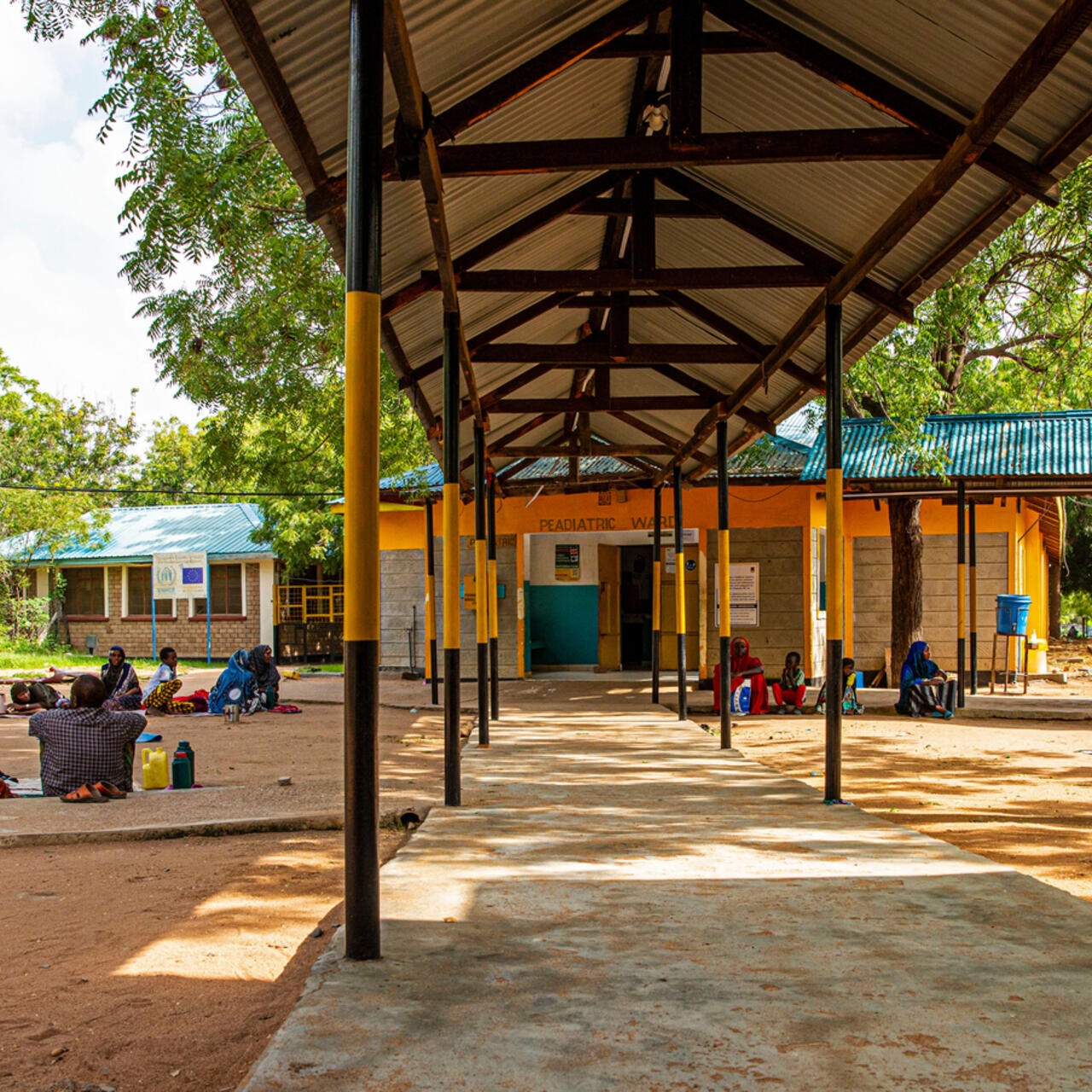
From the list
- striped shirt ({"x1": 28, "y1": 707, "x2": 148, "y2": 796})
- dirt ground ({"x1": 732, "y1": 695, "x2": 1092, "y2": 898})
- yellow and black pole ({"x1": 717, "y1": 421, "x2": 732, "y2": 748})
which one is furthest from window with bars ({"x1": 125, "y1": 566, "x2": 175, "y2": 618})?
yellow and black pole ({"x1": 717, "y1": 421, "x2": 732, "y2": 748})

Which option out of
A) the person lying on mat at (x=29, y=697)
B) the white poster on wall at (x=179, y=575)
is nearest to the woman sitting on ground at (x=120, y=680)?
the person lying on mat at (x=29, y=697)

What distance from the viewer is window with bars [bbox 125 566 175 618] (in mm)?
30641

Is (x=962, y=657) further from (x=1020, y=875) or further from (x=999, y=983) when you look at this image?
(x=999, y=983)

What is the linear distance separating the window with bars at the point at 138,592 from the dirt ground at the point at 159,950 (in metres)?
24.2

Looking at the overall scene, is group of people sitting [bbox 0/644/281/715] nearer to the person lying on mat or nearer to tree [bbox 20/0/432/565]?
the person lying on mat

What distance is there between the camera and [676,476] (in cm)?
1364

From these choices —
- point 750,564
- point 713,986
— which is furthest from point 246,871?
point 750,564

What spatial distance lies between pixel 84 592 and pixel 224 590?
4.75 meters

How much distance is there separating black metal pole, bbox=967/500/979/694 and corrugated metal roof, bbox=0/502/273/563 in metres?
17.6

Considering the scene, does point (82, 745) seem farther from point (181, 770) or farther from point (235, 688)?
point (235, 688)

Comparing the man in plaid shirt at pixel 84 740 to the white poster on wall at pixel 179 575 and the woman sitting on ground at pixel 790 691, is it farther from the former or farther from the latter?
the white poster on wall at pixel 179 575

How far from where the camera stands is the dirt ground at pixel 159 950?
10.6ft

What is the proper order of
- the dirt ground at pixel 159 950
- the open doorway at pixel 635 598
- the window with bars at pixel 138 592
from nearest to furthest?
the dirt ground at pixel 159 950 → the open doorway at pixel 635 598 → the window with bars at pixel 138 592

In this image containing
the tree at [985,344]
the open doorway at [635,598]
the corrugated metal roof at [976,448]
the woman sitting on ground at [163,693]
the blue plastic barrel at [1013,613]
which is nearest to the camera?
the tree at [985,344]
